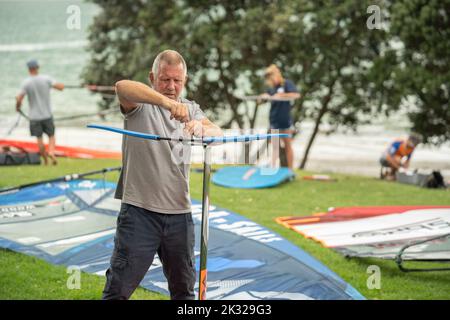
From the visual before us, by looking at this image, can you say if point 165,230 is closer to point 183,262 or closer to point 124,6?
point 183,262

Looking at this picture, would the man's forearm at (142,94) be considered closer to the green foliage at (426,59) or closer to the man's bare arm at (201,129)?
the man's bare arm at (201,129)

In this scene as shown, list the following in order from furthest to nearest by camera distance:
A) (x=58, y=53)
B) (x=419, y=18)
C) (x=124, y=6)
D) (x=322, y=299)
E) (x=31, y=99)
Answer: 1. (x=58, y=53)
2. (x=124, y=6)
3. (x=419, y=18)
4. (x=31, y=99)
5. (x=322, y=299)

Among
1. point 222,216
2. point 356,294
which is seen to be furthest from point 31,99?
point 356,294

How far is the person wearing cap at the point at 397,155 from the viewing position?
38.5 feet

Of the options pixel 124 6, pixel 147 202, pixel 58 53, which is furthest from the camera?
pixel 58 53

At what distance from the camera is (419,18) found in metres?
12.6

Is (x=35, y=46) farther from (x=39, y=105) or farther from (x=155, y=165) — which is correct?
(x=155, y=165)

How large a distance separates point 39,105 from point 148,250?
28.6ft

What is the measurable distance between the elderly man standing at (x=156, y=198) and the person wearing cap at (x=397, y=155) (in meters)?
9.03

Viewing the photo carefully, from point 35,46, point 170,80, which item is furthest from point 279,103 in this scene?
point 35,46

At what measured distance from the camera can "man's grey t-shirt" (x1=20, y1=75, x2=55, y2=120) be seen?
36.8 ft

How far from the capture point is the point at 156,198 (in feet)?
10.5

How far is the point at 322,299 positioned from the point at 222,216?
2356mm
